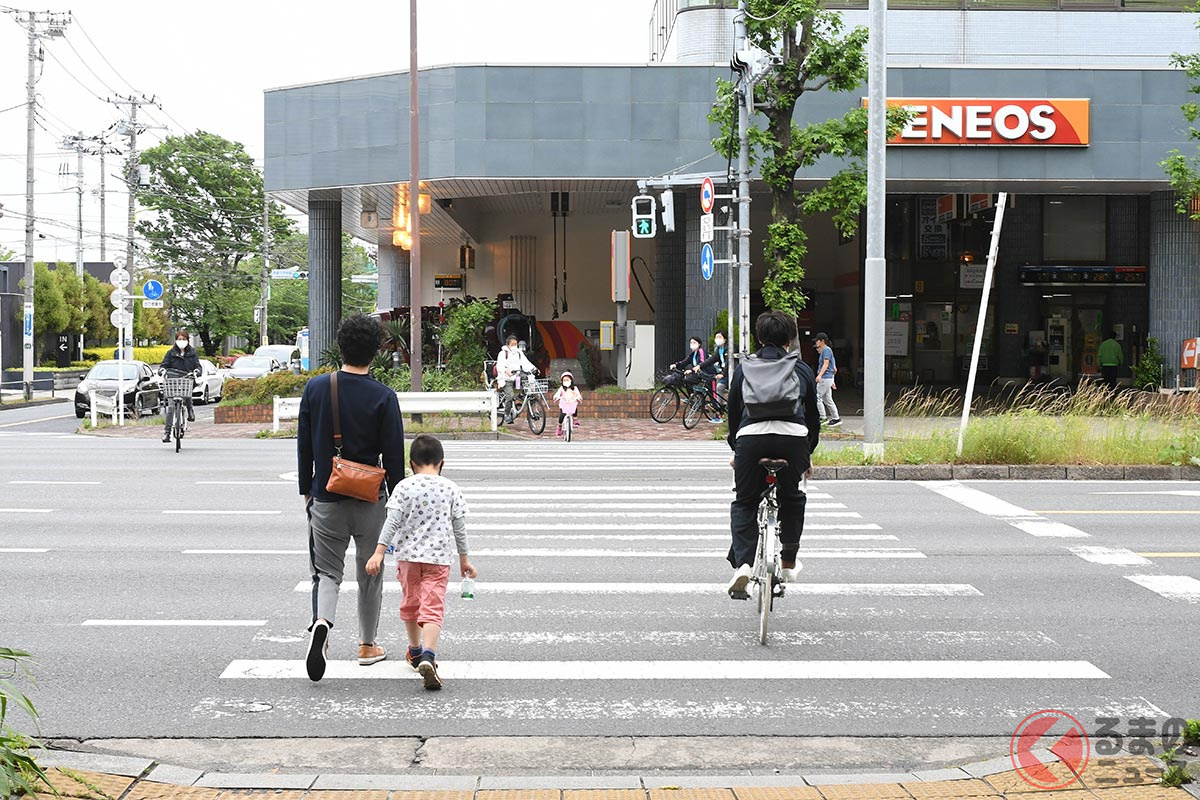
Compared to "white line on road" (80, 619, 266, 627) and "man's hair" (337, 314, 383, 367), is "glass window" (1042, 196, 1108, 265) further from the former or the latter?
"man's hair" (337, 314, 383, 367)

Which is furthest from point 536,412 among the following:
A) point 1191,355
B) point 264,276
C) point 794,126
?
point 264,276

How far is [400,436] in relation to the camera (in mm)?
6547

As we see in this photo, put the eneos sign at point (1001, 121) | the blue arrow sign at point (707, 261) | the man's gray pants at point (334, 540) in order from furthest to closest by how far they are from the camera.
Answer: the eneos sign at point (1001, 121) → the blue arrow sign at point (707, 261) → the man's gray pants at point (334, 540)

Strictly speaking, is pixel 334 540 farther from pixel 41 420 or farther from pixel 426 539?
pixel 41 420

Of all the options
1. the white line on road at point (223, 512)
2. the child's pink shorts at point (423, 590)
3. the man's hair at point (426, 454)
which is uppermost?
the man's hair at point (426, 454)

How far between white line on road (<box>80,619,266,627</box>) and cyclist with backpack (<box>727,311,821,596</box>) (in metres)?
3.13

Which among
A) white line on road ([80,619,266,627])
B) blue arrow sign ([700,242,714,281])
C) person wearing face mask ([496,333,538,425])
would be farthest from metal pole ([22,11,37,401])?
white line on road ([80,619,266,627])

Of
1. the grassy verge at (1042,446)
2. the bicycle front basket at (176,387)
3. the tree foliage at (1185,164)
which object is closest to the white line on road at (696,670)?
the grassy verge at (1042,446)

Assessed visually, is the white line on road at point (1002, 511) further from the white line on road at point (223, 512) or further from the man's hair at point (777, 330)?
the white line on road at point (223, 512)

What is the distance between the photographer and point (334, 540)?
6.53 meters

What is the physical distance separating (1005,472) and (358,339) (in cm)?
1172

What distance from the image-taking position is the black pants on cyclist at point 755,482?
7465mm

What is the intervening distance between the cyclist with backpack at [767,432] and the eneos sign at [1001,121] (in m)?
21.7

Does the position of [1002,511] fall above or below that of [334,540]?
below
